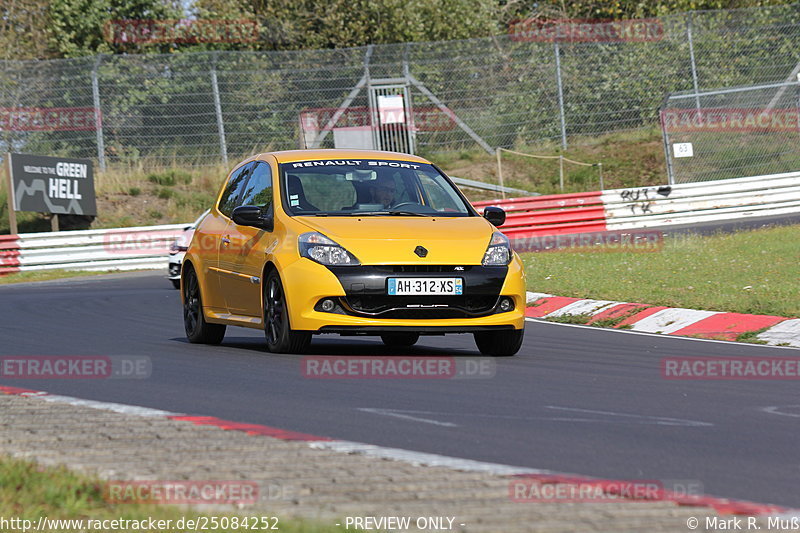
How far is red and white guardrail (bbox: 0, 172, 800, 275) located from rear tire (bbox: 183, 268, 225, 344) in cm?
1552

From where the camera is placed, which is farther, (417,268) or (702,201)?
(702,201)

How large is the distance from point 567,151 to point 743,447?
2904 cm

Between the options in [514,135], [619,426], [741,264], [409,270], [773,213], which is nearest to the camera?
[619,426]

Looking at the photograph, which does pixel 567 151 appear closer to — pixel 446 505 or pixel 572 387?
pixel 572 387

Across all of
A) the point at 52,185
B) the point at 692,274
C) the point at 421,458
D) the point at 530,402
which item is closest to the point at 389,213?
the point at 530,402

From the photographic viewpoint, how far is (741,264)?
16.8m

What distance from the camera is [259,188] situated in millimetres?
11078

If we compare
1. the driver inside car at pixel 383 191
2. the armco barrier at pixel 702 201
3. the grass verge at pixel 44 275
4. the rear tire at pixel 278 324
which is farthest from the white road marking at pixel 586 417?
the armco barrier at pixel 702 201

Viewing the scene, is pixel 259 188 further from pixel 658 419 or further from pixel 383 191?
pixel 658 419

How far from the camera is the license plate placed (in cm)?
961

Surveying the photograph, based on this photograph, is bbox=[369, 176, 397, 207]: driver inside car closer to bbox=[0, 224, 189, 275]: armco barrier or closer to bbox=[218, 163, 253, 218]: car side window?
bbox=[218, 163, 253, 218]: car side window

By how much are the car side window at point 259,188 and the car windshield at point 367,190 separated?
0.16 metres

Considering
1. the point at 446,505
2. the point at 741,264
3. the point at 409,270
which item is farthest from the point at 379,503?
the point at 741,264

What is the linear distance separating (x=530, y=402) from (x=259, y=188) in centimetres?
416
